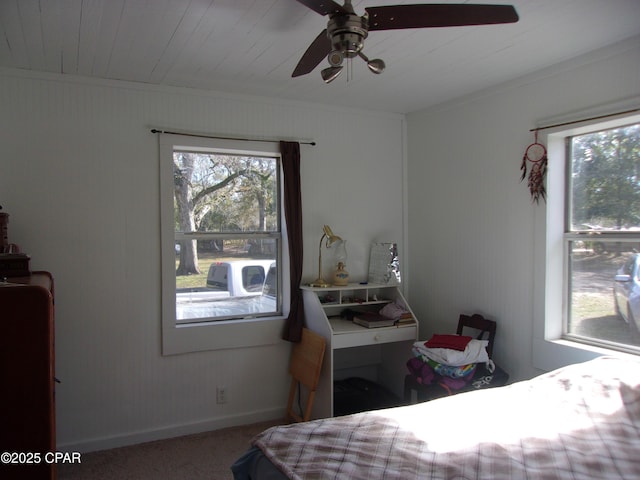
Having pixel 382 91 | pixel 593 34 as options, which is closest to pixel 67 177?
pixel 382 91

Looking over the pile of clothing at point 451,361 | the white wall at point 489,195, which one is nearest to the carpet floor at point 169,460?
the pile of clothing at point 451,361

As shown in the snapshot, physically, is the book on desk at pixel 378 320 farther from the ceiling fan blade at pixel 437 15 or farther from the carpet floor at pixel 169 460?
the ceiling fan blade at pixel 437 15

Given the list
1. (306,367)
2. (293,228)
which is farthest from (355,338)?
(293,228)

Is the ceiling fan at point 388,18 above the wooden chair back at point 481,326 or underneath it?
above

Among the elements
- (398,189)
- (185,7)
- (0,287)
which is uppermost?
(185,7)

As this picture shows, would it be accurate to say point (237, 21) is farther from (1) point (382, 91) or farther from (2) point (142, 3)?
(1) point (382, 91)

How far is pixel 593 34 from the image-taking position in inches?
87.3

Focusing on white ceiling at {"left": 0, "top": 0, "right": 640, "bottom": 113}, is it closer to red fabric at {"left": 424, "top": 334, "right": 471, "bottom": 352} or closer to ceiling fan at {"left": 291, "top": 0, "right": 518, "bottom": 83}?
ceiling fan at {"left": 291, "top": 0, "right": 518, "bottom": 83}

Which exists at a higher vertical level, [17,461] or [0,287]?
[0,287]

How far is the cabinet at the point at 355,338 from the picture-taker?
10.2 feet

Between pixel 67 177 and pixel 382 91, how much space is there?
6.91 ft

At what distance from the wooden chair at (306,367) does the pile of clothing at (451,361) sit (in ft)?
2.17

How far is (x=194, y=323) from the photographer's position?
10.5 ft

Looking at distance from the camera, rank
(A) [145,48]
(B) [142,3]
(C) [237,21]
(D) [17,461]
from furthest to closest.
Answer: (A) [145,48] < (C) [237,21] < (B) [142,3] < (D) [17,461]
